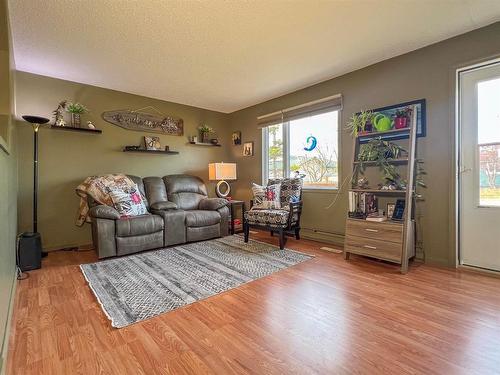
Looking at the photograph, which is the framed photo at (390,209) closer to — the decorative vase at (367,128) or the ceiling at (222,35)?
the decorative vase at (367,128)

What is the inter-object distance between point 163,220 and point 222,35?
7.73ft

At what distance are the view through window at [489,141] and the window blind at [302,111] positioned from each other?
150cm

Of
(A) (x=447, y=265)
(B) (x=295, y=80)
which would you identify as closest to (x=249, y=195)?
(B) (x=295, y=80)

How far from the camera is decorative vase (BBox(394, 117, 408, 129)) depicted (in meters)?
2.83

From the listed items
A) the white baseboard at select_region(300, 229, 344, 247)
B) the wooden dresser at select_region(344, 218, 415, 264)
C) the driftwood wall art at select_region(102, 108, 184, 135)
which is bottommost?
the white baseboard at select_region(300, 229, 344, 247)

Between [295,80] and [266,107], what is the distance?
1.05 metres

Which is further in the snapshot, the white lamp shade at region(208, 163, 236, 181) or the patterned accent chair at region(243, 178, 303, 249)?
the white lamp shade at region(208, 163, 236, 181)

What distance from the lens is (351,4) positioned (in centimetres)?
206

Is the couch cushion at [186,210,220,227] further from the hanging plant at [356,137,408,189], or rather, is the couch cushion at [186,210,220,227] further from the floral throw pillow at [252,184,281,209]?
the hanging plant at [356,137,408,189]

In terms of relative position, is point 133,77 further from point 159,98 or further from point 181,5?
point 181,5

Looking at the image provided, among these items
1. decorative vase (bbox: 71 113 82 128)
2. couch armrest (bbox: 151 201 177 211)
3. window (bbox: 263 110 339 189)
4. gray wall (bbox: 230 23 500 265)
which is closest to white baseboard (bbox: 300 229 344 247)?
gray wall (bbox: 230 23 500 265)

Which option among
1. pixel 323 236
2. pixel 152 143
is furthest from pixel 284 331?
pixel 152 143

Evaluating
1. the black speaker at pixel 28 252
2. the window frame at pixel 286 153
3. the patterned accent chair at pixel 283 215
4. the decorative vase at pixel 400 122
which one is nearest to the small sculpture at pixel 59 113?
the black speaker at pixel 28 252

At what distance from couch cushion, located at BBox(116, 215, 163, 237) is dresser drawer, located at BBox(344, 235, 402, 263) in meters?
2.42
